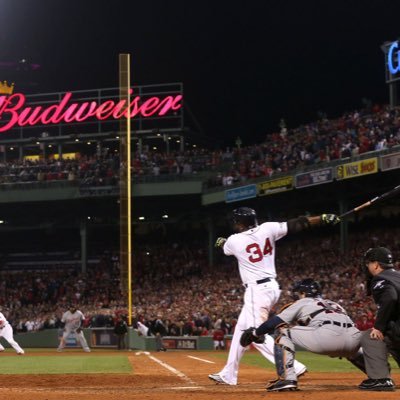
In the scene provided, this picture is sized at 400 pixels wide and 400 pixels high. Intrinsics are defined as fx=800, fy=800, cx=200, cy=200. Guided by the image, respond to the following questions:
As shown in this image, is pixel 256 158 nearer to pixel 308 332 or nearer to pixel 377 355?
pixel 308 332

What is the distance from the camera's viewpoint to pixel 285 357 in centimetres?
830

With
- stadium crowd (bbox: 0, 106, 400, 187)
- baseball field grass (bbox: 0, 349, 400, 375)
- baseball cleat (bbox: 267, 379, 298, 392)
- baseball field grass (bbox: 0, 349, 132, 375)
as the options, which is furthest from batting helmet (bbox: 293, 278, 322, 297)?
stadium crowd (bbox: 0, 106, 400, 187)

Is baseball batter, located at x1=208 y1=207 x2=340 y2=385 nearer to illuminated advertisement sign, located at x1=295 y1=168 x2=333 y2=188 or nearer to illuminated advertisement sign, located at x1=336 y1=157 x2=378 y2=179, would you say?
illuminated advertisement sign, located at x1=336 y1=157 x2=378 y2=179

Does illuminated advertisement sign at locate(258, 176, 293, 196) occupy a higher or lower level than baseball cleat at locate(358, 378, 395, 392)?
higher

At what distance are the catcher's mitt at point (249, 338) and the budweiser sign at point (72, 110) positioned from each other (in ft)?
135

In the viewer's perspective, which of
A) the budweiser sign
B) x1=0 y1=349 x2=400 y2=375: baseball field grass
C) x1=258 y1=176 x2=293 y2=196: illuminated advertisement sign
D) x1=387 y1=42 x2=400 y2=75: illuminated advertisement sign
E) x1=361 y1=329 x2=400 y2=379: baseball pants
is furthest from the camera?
the budweiser sign

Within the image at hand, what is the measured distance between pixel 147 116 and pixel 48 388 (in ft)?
137

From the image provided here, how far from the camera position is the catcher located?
320 inches

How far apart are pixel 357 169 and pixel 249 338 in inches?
924

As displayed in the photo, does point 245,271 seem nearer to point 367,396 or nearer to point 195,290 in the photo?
point 367,396

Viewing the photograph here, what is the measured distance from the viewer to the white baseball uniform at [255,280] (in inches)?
360

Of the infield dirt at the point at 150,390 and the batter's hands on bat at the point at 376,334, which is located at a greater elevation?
the batter's hands on bat at the point at 376,334

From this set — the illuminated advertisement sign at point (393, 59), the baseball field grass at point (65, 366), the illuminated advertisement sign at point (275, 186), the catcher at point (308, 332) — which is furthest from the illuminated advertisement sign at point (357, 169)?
the catcher at point (308, 332)

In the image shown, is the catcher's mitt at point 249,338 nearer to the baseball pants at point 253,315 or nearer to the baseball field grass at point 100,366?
the baseball pants at point 253,315
